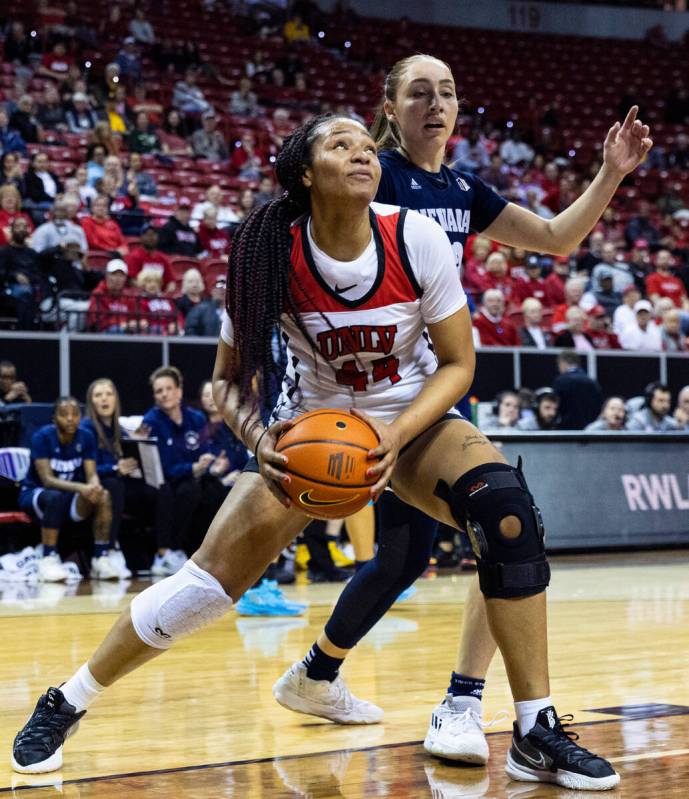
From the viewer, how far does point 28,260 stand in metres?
11.8

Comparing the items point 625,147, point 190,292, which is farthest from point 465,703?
point 190,292

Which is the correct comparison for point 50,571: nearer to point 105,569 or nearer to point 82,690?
point 105,569

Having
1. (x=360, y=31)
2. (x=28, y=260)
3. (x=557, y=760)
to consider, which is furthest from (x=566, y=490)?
(x=360, y=31)

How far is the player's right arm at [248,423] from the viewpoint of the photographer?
312 centimetres

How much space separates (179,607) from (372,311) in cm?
92

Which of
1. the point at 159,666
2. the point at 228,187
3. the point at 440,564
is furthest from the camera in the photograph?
the point at 228,187

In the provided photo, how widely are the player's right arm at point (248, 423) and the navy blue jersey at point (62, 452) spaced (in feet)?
20.2

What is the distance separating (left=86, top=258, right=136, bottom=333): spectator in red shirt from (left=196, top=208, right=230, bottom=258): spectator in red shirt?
2.67 meters

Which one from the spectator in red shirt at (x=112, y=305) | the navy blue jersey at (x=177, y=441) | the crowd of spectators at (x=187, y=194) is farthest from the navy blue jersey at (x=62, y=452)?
the spectator in red shirt at (x=112, y=305)

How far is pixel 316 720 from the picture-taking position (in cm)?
416

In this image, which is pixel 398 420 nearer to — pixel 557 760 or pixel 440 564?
pixel 557 760

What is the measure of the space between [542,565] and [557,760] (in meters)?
0.48

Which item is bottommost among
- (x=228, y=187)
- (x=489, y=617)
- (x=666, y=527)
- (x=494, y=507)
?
(x=666, y=527)

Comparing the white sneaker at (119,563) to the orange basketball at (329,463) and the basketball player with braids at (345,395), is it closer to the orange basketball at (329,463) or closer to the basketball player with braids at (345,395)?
the basketball player with braids at (345,395)
